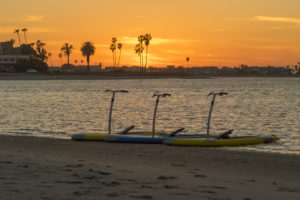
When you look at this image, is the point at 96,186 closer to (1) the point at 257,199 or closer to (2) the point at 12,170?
(2) the point at 12,170

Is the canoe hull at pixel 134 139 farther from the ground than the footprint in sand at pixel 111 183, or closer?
closer

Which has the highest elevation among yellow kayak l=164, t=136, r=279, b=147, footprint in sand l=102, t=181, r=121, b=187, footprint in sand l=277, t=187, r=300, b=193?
footprint in sand l=102, t=181, r=121, b=187

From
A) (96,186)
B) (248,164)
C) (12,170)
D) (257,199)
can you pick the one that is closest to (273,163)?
(248,164)

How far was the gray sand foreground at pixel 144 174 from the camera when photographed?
26.4 ft

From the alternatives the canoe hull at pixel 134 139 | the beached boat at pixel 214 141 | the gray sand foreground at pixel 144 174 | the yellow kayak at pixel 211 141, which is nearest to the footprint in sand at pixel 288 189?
the gray sand foreground at pixel 144 174

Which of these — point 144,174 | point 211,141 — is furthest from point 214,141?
point 144,174

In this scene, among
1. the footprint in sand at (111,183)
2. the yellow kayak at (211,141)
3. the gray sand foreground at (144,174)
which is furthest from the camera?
the yellow kayak at (211,141)

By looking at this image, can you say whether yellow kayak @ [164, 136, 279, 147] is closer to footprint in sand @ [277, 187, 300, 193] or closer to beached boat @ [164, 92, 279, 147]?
beached boat @ [164, 92, 279, 147]

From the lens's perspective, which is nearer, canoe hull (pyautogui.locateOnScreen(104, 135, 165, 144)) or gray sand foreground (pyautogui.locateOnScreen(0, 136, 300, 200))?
gray sand foreground (pyautogui.locateOnScreen(0, 136, 300, 200))

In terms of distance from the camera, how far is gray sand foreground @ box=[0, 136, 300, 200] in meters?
8.05

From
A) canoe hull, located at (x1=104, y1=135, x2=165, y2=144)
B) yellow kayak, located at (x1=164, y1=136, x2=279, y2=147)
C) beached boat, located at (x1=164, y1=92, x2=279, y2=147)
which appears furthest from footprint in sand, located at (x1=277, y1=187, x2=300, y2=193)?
canoe hull, located at (x1=104, y1=135, x2=165, y2=144)

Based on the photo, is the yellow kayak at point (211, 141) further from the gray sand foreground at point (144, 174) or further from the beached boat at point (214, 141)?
the gray sand foreground at point (144, 174)

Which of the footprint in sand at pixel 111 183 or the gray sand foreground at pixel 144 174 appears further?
the footprint in sand at pixel 111 183

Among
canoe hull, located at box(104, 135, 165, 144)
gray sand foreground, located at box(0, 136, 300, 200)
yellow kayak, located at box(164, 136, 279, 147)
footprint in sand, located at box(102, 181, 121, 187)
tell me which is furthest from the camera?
canoe hull, located at box(104, 135, 165, 144)
